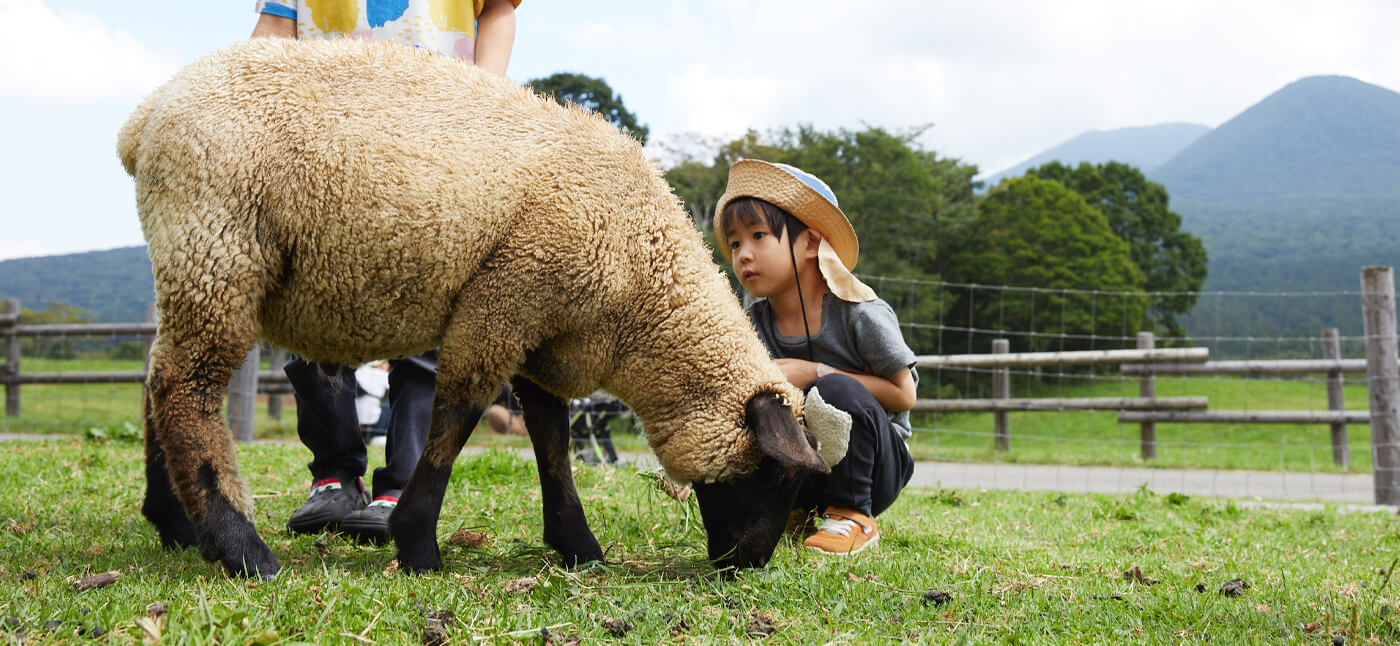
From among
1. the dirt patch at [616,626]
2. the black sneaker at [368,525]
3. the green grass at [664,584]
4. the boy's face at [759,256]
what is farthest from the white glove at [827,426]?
the black sneaker at [368,525]

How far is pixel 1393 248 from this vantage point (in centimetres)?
10662

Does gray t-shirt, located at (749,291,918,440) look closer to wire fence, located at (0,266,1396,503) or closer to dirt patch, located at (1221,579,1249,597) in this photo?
wire fence, located at (0,266,1396,503)

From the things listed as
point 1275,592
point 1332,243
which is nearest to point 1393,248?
point 1332,243

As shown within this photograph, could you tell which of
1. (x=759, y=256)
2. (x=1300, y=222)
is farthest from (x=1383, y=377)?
(x=1300, y=222)

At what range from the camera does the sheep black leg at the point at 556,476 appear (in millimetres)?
3508

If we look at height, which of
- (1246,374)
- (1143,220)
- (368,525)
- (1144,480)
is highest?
(1143,220)

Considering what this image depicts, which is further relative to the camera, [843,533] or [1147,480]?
[1147,480]

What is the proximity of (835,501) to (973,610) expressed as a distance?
129cm

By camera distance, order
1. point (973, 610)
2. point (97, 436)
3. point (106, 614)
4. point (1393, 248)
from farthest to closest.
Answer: point (1393, 248) < point (97, 436) < point (973, 610) < point (106, 614)

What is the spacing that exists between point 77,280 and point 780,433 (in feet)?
103

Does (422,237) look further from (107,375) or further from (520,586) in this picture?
(107,375)

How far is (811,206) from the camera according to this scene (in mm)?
4008

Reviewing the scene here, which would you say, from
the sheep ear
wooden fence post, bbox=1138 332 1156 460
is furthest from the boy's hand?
wooden fence post, bbox=1138 332 1156 460

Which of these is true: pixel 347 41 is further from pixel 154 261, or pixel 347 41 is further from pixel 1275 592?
pixel 1275 592
